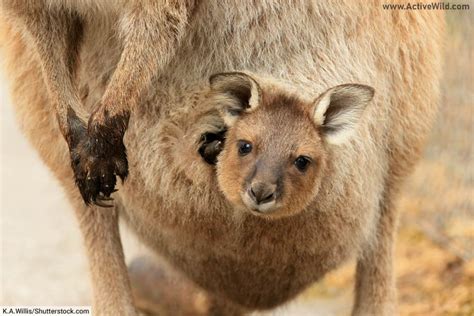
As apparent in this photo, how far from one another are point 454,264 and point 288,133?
3202mm

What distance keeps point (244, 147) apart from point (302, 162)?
0.81ft

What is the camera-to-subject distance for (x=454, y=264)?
7.71 meters

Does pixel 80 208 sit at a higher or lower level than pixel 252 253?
lower

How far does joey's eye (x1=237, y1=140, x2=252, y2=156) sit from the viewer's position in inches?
190

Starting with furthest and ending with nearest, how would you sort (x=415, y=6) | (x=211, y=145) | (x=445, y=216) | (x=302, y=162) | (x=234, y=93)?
(x=445, y=216), (x=415, y=6), (x=211, y=145), (x=234, y=93), (x=302, y=162)

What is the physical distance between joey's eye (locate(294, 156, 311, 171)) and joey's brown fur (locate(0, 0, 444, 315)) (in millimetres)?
18

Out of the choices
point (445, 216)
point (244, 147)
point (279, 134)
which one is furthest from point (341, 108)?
point (445, 216)

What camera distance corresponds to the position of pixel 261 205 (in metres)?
4.64

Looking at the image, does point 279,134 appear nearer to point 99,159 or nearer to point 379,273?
point 99,159

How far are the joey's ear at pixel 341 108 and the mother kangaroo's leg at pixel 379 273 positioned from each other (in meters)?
1.03

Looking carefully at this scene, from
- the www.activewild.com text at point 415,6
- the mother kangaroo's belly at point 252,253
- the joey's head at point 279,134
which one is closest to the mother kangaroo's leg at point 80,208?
the mother kangaroo's belly at point 252,253

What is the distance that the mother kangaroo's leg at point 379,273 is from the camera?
5.89 m

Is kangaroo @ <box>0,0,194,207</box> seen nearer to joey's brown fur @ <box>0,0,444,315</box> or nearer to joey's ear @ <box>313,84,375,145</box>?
joey's brown fur @ <box>0,0,444,315</box>

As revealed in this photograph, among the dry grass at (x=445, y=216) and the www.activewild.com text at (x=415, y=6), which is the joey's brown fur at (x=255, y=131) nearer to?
the www.activewild.com text at (x=415, y=6)
